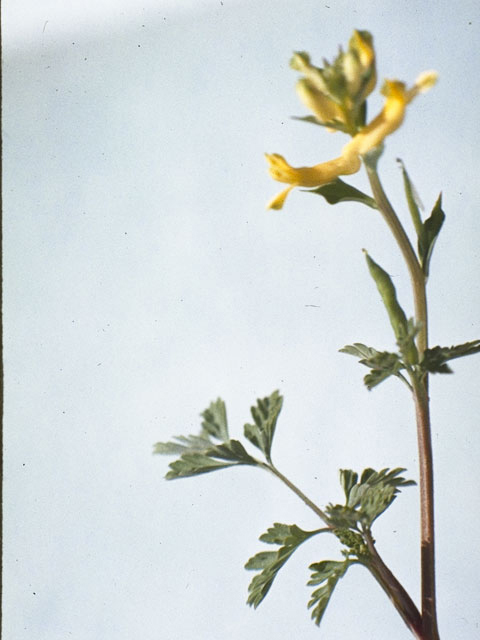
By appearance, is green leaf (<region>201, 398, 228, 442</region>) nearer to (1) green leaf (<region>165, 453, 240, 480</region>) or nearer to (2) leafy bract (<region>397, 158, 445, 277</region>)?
(1) green leaf (<region>165, 453, 240, 480</region>)

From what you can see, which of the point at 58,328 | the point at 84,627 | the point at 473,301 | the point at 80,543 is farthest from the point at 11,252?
the point at 473,301

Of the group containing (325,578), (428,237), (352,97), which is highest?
(352,97)

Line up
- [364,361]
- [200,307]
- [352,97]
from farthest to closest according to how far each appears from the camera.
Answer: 1. [200,307]
2. [364,361]
3. [352,97]

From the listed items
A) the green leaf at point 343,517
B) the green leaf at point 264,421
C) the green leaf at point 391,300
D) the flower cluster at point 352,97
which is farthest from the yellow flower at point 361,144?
the green leaf at point 343,517

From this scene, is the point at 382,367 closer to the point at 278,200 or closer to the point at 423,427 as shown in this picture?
the point at 423,427

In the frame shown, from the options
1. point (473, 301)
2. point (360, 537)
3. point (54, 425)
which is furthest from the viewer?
point (54, 425)

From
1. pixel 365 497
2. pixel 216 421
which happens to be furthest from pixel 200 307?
pixel 365 497

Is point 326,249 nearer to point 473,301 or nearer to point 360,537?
point 473,301
